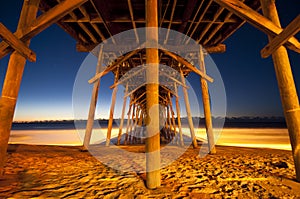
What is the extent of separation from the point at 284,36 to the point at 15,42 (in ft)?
12.8

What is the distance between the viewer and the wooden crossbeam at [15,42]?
2.11 meters

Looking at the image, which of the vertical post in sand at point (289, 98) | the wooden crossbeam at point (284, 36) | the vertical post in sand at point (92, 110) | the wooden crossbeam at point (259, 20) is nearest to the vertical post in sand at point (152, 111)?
the wooden crossbeam at point (259, 20)

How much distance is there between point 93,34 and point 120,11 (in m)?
1.40

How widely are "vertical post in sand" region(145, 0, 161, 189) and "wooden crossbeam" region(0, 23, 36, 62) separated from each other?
1.93 m

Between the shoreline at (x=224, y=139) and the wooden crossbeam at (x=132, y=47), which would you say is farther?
the shoreline at (x=224, y=139)

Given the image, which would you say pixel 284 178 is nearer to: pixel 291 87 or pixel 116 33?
pixel 291 87

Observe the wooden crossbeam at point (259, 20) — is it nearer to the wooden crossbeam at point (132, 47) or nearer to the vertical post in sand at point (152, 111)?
the vertical post in sand at point (152, 111)

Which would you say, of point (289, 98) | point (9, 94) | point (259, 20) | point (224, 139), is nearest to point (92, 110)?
point (9, 94)

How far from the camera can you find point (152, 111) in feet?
8.86

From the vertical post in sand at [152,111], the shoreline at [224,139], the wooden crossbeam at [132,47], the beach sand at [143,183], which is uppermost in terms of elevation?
the wooden crossbeam at [132,47]

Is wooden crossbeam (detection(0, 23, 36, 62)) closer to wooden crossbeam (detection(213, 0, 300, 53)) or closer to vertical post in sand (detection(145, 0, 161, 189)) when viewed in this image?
vertical post in sand (detection(145, 0, 161, 189))

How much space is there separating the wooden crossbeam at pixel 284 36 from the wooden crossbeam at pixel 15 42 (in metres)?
3.84

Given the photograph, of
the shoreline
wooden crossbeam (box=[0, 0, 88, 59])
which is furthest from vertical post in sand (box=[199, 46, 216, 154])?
the shoreline

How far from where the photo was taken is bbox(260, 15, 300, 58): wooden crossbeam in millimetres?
2131
